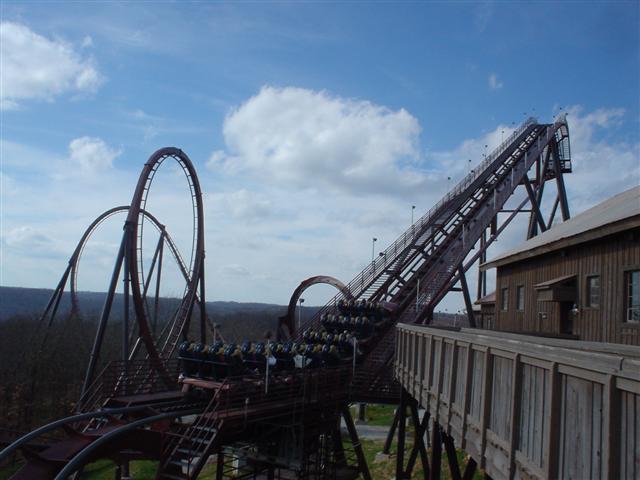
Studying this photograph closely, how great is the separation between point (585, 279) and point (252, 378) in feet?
25.8

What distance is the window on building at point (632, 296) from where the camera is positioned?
10445mm

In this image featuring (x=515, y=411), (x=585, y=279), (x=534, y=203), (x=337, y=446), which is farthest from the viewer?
(x=534, y=203)

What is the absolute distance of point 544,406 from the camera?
4980 mm

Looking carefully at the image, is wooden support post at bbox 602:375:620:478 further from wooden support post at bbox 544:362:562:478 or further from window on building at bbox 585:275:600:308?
window on building at bbox 585:275:600:308

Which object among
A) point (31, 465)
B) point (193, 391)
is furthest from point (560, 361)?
point (193, 391)

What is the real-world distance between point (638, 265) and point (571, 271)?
9.81ft

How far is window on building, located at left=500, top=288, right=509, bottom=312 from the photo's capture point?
18773mm

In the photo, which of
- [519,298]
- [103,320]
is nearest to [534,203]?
[519,298]

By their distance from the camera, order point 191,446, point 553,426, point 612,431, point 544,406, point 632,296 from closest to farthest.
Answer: point 612,431 → point 553,426 → point 544,406 → point 632,296 → point 191,446

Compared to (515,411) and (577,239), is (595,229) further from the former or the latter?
(515,411)

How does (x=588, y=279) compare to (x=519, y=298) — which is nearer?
(x=588, y=279)

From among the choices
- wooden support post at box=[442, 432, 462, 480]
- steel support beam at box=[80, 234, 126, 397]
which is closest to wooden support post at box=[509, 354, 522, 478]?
wooden support post at box=[442, 432, 462, 480]

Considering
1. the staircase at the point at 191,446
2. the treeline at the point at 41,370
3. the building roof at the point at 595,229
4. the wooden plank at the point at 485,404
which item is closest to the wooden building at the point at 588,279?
the building roof at the point at 595,229

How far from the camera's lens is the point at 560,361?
182 inches
